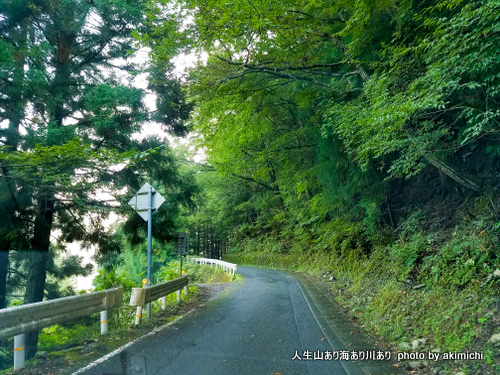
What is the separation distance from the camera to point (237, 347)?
17.2ft

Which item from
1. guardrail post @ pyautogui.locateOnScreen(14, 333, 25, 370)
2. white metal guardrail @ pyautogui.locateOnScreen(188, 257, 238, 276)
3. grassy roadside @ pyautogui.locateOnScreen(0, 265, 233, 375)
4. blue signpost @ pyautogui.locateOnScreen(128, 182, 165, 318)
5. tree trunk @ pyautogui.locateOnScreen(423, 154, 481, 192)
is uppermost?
tree trunk @ pyautogui.locateOnScreen(423, 154, 481, 192)

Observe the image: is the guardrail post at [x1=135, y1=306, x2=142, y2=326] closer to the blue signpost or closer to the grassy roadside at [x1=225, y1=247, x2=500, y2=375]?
the blue signpost

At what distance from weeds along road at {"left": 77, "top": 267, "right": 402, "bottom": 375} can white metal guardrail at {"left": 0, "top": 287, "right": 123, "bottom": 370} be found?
0.96m

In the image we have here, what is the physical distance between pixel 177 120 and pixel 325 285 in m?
8.39

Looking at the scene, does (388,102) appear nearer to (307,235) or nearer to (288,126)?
(288,126)

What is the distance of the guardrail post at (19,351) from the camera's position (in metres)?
4.38

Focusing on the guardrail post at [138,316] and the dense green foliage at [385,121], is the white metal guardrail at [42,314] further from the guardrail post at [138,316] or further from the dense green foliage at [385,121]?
the dense green foliage at [385,121]

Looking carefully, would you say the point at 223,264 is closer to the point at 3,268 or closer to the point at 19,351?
the point at 3,268

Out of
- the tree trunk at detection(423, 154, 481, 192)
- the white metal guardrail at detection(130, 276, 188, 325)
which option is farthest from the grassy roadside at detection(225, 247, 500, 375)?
the white metal guardrail at detection(130, 276, 188, 325)

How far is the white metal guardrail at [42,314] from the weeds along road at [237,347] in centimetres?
96

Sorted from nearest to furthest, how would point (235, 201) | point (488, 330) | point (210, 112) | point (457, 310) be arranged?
point (488, 330) < point (457, 310) < point (210, 112) < point (235, 201)

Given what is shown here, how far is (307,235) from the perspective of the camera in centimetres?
2297

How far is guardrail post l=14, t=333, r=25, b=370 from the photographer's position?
4.38 metres

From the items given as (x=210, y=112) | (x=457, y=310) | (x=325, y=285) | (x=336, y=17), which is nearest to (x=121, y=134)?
(x=210, y=112)
